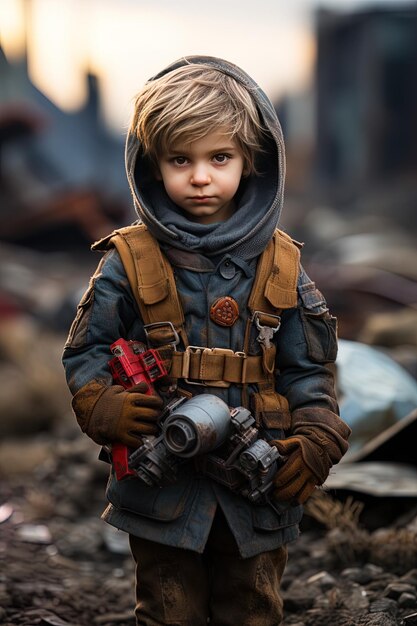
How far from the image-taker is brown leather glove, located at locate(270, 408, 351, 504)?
2.83 m

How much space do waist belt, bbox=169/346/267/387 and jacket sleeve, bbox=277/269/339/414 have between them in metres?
0.18

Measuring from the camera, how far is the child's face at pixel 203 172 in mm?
2863

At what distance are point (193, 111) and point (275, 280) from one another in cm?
59

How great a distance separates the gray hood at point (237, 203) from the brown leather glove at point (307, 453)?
57 cm

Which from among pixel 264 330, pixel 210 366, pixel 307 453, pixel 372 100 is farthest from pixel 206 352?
pixel 372 100

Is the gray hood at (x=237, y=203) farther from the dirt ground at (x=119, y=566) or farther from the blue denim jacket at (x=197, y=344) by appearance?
the dirt ground at (x=119, y=566)

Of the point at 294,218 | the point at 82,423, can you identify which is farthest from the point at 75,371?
the point at 294,218

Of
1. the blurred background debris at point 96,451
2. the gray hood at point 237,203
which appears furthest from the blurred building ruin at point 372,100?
the gray hood at point 237,203

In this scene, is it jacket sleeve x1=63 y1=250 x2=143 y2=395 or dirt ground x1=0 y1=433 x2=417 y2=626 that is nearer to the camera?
jacket sleeve x1=63 y1=250 x2=143 y2=395

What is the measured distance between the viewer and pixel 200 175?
9.39 feet

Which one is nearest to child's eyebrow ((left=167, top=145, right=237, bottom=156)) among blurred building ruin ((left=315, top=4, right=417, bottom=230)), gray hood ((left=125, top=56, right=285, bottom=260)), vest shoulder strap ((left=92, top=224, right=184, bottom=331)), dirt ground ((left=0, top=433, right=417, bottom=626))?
gray hood ((left=125, top=56, right=285, bottom=260))

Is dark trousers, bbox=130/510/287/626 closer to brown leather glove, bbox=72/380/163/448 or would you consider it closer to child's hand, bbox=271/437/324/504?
child's hand, bbox=271/437/324/504

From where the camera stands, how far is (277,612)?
10.1 feet

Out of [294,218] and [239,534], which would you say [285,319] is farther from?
[294,218]
